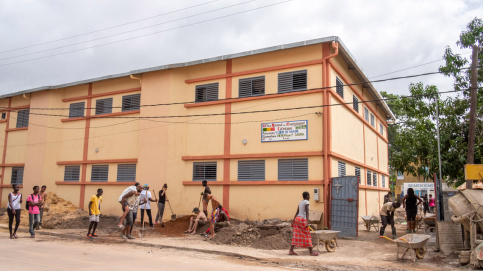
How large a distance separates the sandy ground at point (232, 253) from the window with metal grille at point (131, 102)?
688 cm

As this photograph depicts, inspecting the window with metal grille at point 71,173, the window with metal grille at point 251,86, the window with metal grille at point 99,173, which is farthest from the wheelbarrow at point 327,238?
the window with metal grille at point 71,173

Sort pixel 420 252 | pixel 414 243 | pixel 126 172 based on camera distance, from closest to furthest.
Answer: pixel 414 243, pixel 420 252, pixel 126 172

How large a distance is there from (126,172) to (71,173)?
4.04 metres

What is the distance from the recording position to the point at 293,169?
14.9 m

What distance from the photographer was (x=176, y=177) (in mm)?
16781

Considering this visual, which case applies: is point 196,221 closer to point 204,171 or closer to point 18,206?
point 204,171

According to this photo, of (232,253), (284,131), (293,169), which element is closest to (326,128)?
(284,131)

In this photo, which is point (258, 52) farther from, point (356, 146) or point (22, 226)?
point (22, 226)

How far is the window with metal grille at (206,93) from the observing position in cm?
A: 1705

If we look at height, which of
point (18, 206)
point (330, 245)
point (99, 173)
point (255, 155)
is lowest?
point (330, 245)

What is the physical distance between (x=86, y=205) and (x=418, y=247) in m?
15.7

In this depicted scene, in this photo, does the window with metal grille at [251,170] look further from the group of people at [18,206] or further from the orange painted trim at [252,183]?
the group of people at [18,206]

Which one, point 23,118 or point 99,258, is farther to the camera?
point 23,118

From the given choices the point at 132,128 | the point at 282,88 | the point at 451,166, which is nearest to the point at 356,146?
the point at 451,166
